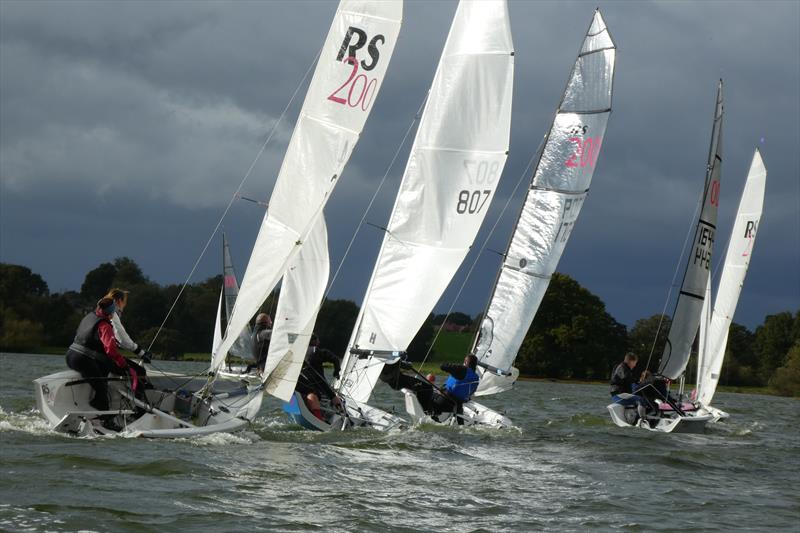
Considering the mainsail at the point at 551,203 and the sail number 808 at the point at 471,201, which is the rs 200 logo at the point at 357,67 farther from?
the mainsail at the point at 551,203

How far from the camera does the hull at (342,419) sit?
14.0 metres

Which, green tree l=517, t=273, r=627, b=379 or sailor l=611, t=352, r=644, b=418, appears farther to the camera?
green tree l=517, t=273, r=627, b=379

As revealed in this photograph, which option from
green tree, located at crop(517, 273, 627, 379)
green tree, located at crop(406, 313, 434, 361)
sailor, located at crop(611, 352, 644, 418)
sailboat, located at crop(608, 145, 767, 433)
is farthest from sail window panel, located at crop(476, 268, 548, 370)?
green tree, located at crop(406, 313, 434, 361)

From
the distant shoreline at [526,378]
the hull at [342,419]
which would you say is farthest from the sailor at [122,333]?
the distant shoreline at [526,378]

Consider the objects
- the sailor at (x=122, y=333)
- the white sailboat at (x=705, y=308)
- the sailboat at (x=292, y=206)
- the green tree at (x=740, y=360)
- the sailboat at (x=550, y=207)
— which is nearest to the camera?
the sailor at (x=122, y=333)

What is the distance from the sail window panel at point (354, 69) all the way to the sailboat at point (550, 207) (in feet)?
16.8

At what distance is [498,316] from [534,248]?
1395mm

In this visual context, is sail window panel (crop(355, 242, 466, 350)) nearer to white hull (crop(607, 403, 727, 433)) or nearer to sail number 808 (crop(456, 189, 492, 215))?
sail number 808 (crop(456, 189, 492, 215))

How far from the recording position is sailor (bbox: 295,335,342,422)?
1421 centimetres

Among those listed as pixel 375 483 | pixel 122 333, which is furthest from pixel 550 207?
pixel 375 483

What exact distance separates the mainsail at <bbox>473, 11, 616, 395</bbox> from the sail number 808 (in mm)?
2252

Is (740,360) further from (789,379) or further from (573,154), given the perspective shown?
(573,154)

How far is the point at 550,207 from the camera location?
18.9 meters

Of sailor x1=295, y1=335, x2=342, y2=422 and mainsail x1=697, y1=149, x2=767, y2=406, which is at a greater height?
mainsail x1=697, y1=149, x2=767, y2=406
